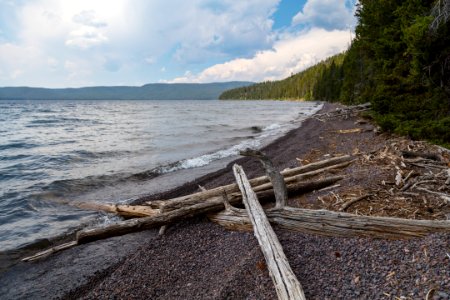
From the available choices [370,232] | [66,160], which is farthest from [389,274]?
[66,160]

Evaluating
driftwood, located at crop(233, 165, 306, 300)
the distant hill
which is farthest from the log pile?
the distant hill

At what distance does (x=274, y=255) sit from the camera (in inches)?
174

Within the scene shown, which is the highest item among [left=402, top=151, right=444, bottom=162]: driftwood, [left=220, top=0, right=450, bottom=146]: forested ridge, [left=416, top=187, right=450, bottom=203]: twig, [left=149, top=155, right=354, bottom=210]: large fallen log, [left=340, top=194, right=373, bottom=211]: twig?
[left=220, top=0, right=450, bottom=146]: forested ridge

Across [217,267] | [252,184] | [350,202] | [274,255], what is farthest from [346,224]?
[252,184]

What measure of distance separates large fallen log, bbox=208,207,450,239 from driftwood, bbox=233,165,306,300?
292 mm

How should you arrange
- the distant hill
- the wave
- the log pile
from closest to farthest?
1. the log pile
2. the wave
3. the distant hill

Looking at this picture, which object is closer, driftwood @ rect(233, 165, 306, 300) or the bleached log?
driftwood @ rect(233, 165, 306, 300)

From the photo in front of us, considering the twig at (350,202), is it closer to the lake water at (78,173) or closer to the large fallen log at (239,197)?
the large fallen log at (239,197)

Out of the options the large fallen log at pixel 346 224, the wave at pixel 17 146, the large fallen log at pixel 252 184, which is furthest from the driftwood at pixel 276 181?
the wave at pixel 17 146

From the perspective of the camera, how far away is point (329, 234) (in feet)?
16.6

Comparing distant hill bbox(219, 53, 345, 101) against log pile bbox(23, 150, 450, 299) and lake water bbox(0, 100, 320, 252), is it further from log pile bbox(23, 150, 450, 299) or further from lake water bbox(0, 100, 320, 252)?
log pile bbox(23, 150, 450, 299)

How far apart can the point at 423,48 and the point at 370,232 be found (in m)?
8.55

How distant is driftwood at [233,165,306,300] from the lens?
11.9 ft

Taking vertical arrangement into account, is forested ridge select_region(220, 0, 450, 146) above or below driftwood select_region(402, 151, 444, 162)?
above
